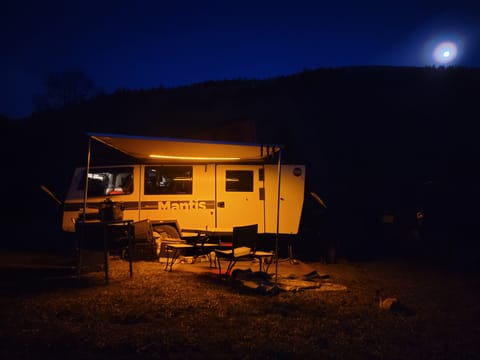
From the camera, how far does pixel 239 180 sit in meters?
9.12

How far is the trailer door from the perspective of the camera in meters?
9.05

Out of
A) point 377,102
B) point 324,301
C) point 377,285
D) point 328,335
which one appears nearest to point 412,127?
point 377,102

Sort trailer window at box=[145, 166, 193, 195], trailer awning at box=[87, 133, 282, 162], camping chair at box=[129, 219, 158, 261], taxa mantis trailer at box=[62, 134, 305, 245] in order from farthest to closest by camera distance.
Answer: trailer window at box=[145, 166, 193, 195], taxa mantis trailer at box=[62, 134, 305, 245], camping chair at box=[129, 219, 158, 261], trailer awning at box=[87, 133, 282, 162]

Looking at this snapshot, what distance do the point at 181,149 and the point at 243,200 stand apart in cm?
230

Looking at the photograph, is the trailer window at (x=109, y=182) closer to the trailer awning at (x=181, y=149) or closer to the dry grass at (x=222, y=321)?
the trailer awning at (x=181, y=149)

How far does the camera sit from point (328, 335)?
13.4 feet

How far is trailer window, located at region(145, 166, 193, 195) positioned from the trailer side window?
856 millimetres

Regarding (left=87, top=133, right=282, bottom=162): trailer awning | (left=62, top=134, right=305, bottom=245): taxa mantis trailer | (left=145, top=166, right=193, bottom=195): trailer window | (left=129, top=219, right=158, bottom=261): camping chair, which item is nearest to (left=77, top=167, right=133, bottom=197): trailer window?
(left=62, top=134, right=305, bottom=245): taxa mantis trailer

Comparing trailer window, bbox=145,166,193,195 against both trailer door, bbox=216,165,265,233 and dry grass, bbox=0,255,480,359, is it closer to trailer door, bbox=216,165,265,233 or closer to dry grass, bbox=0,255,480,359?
trailer door, bbox=216,165,265,233

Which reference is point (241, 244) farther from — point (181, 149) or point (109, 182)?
point (109, 182)

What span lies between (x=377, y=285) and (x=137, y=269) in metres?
4.17

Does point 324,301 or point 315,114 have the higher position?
point 315,114

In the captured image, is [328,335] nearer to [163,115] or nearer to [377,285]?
[377,285]

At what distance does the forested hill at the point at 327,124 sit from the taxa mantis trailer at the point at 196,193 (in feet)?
22.7
